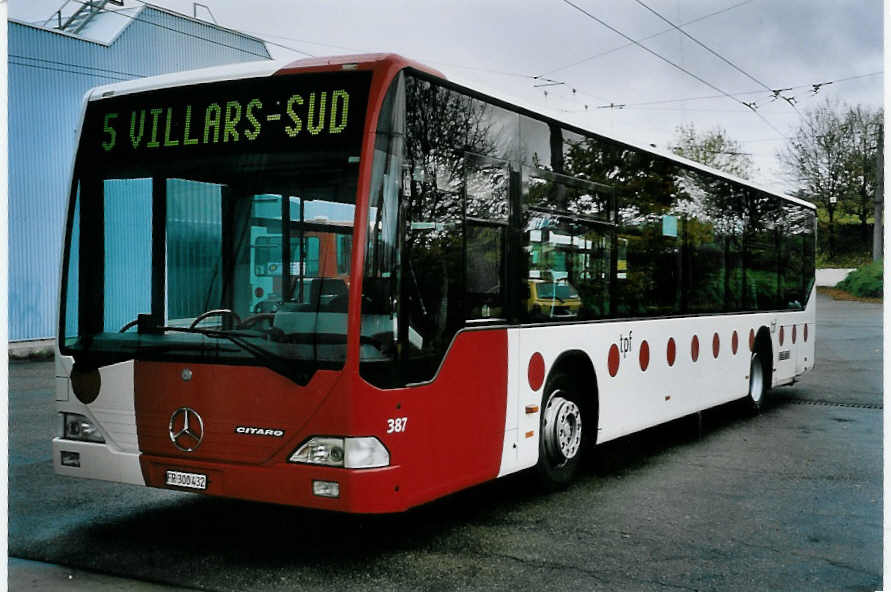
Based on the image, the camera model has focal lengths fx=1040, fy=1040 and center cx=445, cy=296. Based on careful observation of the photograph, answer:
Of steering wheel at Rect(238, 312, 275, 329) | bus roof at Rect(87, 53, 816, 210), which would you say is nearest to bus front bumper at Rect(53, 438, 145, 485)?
steering wheel at Rect(238, 312, 275, 329)

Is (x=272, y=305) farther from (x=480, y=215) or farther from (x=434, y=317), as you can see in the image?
(x=480, y=215)

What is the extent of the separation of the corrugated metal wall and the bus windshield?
7686 mm

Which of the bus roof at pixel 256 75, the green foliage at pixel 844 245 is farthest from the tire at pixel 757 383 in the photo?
the bus roof at pixel 256 75

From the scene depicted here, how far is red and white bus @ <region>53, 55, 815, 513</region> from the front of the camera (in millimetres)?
5410

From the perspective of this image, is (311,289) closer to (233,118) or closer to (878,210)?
(233,118)

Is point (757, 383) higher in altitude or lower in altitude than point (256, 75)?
lower

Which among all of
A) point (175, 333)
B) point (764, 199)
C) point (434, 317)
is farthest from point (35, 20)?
point (764, 199)

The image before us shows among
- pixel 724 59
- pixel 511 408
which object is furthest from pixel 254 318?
pixel 724 59

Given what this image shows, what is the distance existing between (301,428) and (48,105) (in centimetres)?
1200

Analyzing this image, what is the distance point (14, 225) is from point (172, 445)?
10.6 meters

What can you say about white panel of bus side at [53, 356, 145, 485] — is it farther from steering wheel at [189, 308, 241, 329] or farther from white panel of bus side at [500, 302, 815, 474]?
white panel of bus side at [500, 302, 815, 474]

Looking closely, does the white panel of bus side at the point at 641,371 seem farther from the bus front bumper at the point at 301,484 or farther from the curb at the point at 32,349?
the curb at the point at 32,349

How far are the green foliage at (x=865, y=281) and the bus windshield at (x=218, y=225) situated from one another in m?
3.98

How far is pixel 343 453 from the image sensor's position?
17.5 ft
